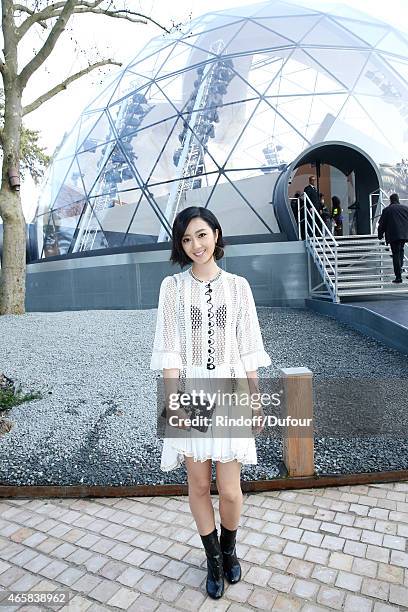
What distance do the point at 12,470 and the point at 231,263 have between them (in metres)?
7.68

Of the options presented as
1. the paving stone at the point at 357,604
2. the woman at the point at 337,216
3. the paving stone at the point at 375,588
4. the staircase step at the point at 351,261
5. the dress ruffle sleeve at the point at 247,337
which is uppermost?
the woman at the point at 337,216

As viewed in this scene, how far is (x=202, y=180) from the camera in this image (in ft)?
37.6

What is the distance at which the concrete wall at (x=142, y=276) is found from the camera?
10359mm

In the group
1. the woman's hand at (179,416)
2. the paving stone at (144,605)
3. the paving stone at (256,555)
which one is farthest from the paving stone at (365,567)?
the woman's hand at (179,416)

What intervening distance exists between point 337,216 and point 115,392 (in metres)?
9.57

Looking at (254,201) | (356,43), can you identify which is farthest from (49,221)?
(356,43)

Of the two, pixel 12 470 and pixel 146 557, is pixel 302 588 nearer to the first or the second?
pixel 146 557

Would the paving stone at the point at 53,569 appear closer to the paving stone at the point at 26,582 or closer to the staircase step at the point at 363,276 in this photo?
the paving stone at the point at 26,582

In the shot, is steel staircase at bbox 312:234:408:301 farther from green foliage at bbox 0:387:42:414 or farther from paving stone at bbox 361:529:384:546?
paving stone at bbox 361:529:384:546

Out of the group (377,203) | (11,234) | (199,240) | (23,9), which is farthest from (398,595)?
Answer: (23,9)

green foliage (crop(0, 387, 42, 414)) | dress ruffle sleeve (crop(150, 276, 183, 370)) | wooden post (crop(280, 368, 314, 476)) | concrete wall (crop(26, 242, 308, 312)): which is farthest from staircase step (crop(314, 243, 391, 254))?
dress ruffle sleeve (crop(150, 276, 183, 370))

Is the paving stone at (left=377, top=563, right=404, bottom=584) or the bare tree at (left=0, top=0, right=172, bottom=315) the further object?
the bare tree at (left=0, top=0, right=172, bottom=315)

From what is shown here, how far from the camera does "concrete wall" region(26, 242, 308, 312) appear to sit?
34.0 ft

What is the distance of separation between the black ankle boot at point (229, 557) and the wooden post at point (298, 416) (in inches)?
43.9
